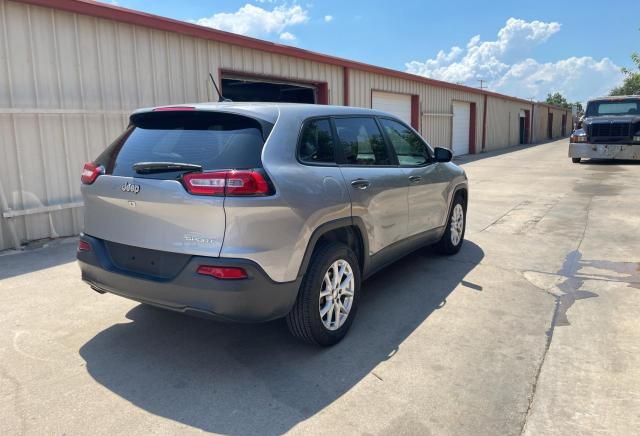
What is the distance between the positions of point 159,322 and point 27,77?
4.37m

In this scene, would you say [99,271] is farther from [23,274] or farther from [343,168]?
[23,274]

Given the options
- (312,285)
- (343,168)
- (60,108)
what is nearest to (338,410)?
(312,285)

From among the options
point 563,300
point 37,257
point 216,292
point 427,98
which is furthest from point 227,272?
point 427,98

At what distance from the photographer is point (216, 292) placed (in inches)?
112

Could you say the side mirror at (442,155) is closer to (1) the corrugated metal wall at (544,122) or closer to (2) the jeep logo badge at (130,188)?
(2) the jeep logo badge at (130,188)

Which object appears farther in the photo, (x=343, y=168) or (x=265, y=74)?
(x=265, y=74)

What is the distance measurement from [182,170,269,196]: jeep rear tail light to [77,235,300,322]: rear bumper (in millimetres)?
396

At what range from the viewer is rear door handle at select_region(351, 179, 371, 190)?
3724mm

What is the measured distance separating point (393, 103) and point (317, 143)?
48.4 feet

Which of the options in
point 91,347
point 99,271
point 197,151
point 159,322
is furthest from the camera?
point 159,322

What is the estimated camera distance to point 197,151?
10.1ft

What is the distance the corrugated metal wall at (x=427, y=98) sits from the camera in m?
14.7

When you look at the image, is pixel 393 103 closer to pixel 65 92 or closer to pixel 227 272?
pixel 65 92

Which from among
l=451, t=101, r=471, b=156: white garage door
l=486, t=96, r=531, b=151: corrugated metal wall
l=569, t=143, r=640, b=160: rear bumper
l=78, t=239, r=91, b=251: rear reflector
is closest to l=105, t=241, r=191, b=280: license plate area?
l=78, t=239, r=91, b=251: rear reflector
